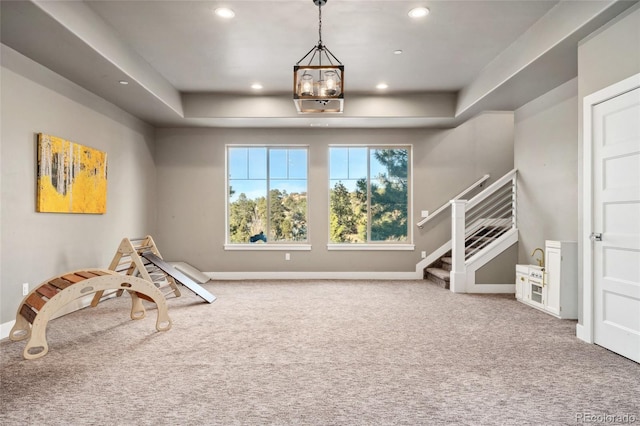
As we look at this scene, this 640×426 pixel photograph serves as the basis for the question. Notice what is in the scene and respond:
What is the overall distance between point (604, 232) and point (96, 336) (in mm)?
4392

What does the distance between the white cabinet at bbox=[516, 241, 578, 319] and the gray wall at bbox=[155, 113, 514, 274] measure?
240cm

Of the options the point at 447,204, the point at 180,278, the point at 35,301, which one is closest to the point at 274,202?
the point at 180,278

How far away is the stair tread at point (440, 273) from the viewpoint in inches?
230

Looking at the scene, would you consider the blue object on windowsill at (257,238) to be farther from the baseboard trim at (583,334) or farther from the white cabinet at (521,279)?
the baseboard trim at (583,334)

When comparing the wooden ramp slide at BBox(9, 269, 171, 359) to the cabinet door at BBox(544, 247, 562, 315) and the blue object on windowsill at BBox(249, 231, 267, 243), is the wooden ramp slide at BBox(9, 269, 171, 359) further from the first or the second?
the cabinet door at BBox(544, 247, 562, 315)

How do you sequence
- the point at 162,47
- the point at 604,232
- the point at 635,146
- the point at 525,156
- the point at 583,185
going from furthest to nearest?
the point at 525,156, the point at 162,47, the point at 583,185, the point at 604,232, the point at 635,146

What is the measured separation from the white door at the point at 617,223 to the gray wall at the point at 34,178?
513cm

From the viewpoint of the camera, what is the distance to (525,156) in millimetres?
5465

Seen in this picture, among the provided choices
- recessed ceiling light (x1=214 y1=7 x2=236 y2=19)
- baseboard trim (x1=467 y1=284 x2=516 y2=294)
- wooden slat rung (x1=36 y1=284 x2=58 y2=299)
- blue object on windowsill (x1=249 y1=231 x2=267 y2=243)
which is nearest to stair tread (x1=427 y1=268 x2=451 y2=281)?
baseboard trim (x1=467 y1=284 x2=516 y2=294)

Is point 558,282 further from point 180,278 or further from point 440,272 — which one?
point 180,278

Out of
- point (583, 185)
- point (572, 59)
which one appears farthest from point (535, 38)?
point (583, 185)

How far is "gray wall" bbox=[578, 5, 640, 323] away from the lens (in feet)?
9.34

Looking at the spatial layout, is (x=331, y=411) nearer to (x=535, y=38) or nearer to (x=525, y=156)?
(x=535, y=38)

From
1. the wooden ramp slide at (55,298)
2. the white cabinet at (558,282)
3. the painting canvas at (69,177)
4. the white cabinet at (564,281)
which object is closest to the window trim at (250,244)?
the painting canvas at (69,177)
